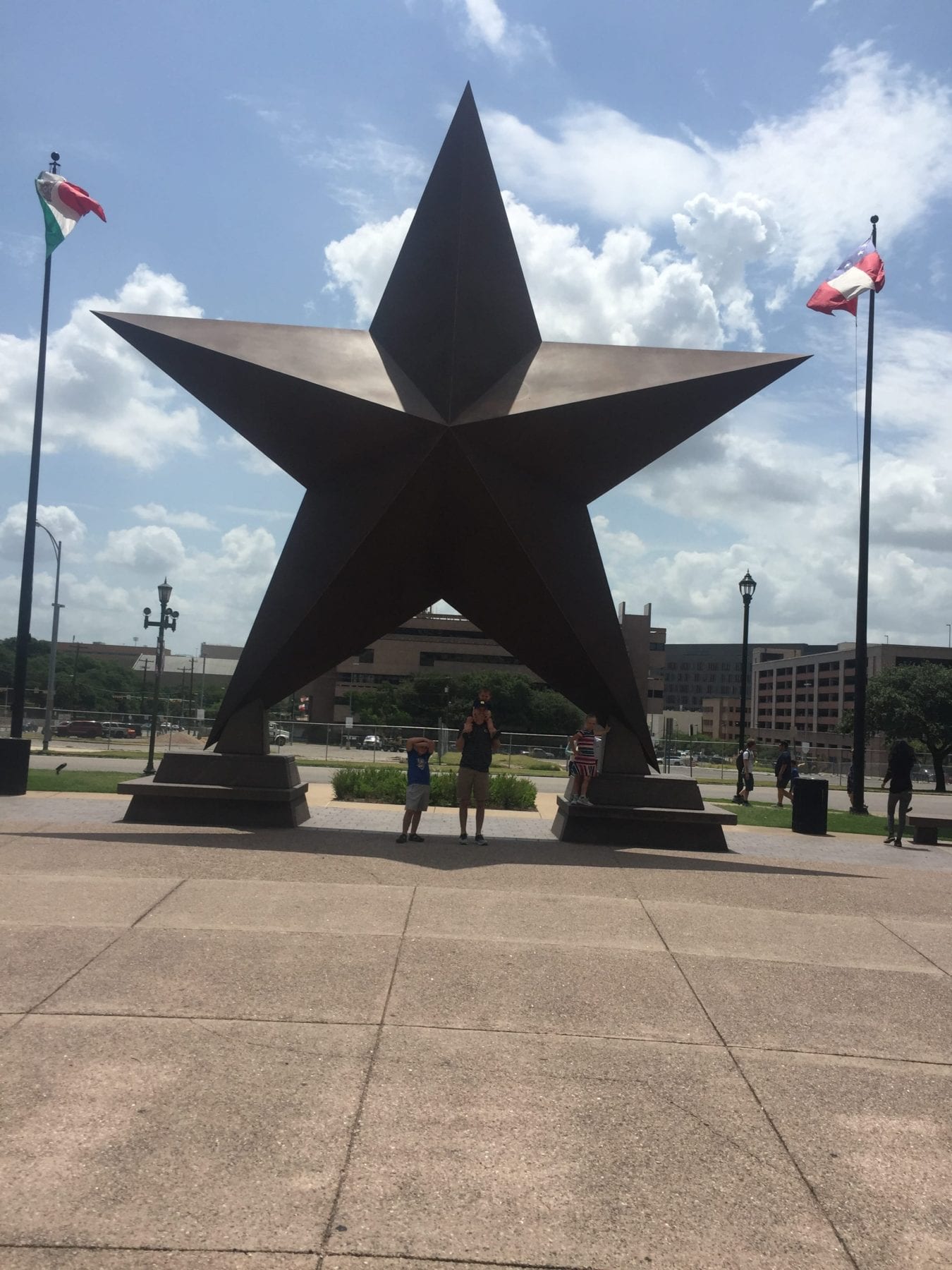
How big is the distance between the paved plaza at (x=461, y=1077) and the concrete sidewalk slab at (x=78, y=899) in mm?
37

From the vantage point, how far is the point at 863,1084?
441 cm

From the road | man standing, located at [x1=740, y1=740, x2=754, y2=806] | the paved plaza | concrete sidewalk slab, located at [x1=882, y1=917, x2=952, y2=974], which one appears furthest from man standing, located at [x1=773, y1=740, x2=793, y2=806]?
concrete sidewalk slab, located at [x1=882, y1=917, x2=952, y2=974]

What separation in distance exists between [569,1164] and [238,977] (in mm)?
2348

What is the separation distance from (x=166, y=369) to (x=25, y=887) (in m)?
6.14

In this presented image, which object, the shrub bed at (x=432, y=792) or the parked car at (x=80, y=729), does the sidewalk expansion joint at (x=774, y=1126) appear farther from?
the parked car at (x=80, y=729)

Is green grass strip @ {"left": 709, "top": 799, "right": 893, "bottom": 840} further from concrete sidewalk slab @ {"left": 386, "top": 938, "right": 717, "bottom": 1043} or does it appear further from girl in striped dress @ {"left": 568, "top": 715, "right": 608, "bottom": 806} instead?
concrete sidewalk slab @ {"left": 386, "top": 938, "right": 717, "bottom": 1043}

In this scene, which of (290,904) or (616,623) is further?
(616,623)

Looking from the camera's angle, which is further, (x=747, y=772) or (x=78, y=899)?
(x=747, y=772)

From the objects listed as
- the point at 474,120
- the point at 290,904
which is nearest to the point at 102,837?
the point at 290,904

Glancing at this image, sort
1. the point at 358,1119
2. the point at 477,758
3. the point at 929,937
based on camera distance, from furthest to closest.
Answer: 1. the point at 477,758
2. the point at 929,937
3. the point at 358,1119

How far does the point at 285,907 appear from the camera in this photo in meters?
6.90

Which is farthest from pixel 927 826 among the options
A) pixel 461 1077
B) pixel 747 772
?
pixel 461 1077

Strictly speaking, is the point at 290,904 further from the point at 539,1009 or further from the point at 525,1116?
the point at 525,1116

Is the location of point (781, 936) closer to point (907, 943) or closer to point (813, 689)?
point (907, 943)
